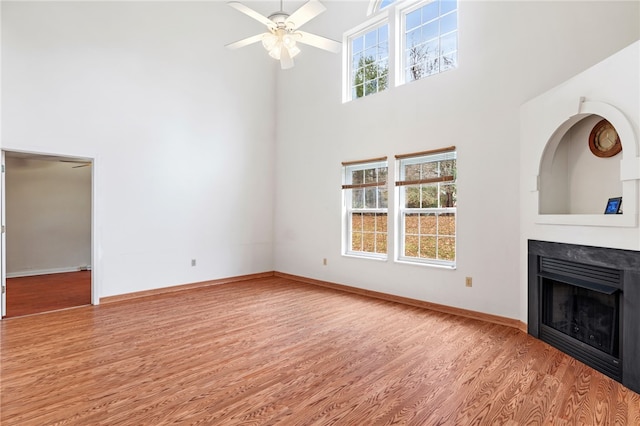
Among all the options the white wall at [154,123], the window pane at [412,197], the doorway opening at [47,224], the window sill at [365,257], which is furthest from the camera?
the doorway opening at [47,224]

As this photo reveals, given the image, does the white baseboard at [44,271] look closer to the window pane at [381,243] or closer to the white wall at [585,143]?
the window pane at [381,243]

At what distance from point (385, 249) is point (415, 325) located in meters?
1.57

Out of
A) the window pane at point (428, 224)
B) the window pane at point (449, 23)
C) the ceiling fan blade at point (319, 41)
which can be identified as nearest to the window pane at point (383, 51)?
the window pane at point (449, 23)

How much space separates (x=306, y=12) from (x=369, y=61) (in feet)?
8.69

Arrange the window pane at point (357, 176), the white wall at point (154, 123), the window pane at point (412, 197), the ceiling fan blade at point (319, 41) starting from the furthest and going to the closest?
1. the window pane at point (357, 176)
2. the window pane at point (412, 197)
3. the white wall at point (154, 123)
4. the ceiling fan blade at point (319, 41)

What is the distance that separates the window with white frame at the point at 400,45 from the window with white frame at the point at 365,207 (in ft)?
4.04

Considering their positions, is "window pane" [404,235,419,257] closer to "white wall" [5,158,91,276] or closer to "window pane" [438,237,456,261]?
"window pane" [438,237,456,261]

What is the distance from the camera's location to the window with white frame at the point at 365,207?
5254mm

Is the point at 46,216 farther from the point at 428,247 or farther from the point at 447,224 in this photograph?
the point at 447,224

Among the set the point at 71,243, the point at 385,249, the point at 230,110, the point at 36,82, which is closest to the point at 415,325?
the point at 385,249

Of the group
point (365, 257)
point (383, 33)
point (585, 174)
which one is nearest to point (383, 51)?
point (383, 33)

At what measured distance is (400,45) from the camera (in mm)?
4969

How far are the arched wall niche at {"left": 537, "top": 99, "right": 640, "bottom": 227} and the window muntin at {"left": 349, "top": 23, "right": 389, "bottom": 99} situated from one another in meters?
2.58

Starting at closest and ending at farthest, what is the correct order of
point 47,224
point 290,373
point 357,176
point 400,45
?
point 290,373 → point 400,45 → point 357,176 → point 47,224
